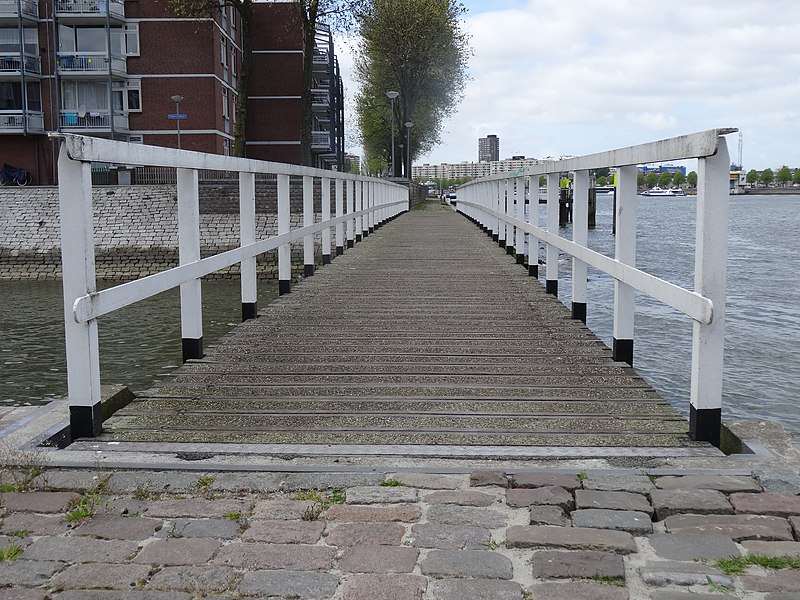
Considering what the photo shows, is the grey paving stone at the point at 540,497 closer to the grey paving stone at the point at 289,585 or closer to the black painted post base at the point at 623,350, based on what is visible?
the grey paving stone at the point at 289,585

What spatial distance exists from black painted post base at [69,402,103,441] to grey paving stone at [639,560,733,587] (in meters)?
2.60

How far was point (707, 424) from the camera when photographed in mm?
4246

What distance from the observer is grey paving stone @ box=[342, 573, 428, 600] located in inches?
106

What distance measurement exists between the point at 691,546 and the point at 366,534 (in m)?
1.04

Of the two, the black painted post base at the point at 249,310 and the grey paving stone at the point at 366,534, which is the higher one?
the black painted post base at the point at 249,310

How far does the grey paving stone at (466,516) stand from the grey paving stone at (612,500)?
0.32m

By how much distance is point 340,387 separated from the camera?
5.40 metres

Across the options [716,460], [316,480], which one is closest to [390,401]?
[316,480]

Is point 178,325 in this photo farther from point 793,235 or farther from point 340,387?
point 793,235

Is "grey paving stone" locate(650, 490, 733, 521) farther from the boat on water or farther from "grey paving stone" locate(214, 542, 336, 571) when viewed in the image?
the boat on water

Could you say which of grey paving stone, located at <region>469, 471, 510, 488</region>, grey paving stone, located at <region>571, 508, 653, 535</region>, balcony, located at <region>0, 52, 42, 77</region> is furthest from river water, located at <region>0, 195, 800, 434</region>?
balcony, located at <region>0, 52, 42, 77</region>

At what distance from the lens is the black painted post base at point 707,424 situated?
4.23 meters

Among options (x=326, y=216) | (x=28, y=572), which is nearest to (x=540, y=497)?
(x=28, y=572)

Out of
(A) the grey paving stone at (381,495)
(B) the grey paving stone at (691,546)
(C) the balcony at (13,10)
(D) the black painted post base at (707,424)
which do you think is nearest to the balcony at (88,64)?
(C) the balcony at (13,10)
